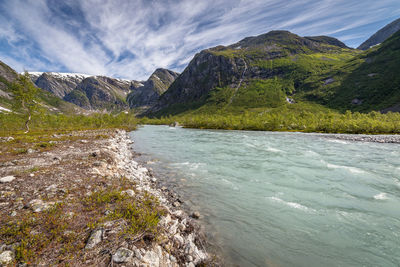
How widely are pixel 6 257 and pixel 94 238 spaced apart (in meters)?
1.76

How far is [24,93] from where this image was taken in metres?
35.0

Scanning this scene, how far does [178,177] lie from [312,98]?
757 ft

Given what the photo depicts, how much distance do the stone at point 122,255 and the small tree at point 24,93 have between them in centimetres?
4624

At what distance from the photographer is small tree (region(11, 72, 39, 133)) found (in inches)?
1369

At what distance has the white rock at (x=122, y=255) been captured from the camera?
423 cm

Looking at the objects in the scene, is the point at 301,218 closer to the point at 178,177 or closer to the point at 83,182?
the point at 178,177

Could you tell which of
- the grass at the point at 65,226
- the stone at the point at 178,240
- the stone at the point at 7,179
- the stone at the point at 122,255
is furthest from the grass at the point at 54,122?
the stone at the point at 122,255

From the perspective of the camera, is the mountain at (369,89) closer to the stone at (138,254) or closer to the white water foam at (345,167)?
the white water foam at (345,167)

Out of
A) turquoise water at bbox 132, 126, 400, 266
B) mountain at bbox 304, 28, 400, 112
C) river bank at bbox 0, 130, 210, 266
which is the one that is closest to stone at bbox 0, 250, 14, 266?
river bank at bbox 0, 130, 210, 266

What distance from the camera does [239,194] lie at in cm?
1187

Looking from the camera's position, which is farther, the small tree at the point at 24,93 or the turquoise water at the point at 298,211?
the small tree at the point at 24,93

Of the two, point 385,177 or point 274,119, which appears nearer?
point 385,177

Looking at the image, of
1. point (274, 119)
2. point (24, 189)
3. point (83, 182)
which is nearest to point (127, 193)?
point (83, 182)

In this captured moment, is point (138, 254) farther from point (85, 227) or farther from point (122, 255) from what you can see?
point (85, 227)
